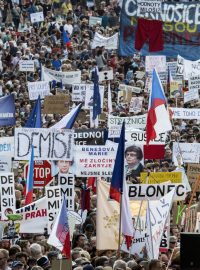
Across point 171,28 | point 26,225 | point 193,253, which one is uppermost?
point 193,253

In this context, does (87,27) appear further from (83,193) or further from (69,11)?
(83,193)

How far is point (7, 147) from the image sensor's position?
20.9 meters

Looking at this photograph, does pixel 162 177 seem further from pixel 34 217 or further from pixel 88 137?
pixel 88 137

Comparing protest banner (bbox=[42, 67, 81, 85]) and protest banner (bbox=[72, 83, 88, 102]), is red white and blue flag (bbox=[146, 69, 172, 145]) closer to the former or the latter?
protest banner (bbox=[72, 83, 88, 102])

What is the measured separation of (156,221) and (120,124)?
734 cm

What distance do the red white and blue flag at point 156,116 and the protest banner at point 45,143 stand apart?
5.08 feet

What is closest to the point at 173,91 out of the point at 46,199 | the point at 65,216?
the point at 46,199

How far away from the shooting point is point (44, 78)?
107 feet

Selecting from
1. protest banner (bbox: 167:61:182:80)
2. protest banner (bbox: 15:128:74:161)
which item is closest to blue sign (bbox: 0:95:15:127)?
protest banner (bbox: 15:128:74:161)

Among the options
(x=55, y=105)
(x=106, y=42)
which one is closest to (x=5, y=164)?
(x=55, y=105)

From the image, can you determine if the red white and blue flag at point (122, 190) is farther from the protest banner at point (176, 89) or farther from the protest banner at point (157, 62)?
the protest banner at point (157, 62)

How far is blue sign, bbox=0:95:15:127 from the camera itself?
24178 millimetres

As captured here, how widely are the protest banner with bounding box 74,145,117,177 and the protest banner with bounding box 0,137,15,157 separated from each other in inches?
43.3

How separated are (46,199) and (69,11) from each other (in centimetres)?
2646
